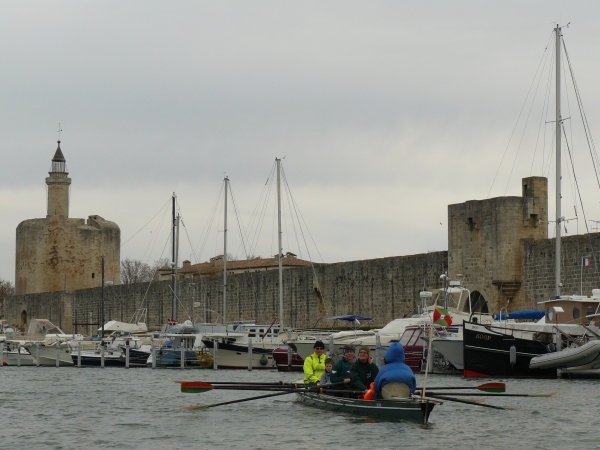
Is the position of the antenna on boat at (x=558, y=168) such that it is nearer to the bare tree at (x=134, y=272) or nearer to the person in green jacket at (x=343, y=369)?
the person in green jacket at (x=343, y=369)

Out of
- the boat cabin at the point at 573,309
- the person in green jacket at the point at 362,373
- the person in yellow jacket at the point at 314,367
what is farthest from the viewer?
the boat cabin at the point at 573,309

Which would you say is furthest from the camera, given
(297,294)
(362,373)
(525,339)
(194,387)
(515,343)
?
(297,294)

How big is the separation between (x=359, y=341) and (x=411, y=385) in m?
15.7

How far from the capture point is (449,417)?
69.6 ft

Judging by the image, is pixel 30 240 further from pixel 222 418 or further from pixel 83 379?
pixel 222 418

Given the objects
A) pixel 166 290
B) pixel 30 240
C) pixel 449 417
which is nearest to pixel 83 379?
pixel 449 417

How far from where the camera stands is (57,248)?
259ft

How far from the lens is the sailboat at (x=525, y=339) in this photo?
2939 centimetres

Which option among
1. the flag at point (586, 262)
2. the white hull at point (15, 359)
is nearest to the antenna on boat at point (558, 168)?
the flag at point (586, 262)

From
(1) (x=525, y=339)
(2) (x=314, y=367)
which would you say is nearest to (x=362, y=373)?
(2) (x=314, y=367)

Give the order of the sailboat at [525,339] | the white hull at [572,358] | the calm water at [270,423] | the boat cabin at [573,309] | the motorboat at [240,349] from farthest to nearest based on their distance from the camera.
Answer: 1. the motorboat at [240,349]
2. the boat cabin at [573,309]
3. the sailboat at [525,339]
4. the white hull at [572,358]
5. the calm water at [270,423]

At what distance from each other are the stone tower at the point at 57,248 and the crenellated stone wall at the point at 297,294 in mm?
8315

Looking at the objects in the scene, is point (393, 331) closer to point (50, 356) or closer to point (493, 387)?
point (493, 387)

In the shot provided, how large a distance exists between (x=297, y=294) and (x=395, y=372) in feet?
100
